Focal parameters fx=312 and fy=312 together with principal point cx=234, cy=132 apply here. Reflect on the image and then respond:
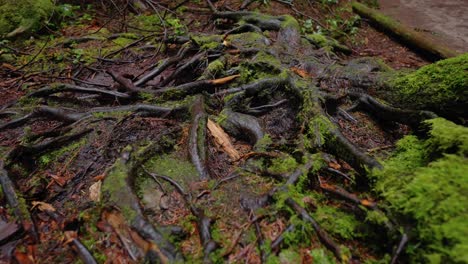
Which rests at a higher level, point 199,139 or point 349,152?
point 349,152

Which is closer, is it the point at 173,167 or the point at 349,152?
the point at 349,152

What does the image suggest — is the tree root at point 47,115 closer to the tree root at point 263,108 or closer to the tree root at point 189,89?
the tree root at point 189,89

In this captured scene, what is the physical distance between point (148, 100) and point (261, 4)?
470cm

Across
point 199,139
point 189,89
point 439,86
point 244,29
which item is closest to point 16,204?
point 199,139

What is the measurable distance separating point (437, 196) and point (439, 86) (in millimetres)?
1888

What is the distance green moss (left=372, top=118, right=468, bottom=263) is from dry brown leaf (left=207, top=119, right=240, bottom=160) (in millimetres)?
1523

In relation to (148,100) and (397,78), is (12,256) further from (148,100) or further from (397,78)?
(397,78)

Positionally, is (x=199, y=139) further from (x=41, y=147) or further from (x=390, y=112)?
(x=390, y=112)

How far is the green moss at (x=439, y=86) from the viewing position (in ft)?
10.8

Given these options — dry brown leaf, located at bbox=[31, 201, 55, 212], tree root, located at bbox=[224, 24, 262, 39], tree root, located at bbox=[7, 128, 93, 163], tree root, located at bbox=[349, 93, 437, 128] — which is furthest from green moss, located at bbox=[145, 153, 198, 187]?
tree root, located at bbox=[224, 24, 262, 39]

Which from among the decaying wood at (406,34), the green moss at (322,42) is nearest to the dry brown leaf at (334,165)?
the green moss at (322,42)

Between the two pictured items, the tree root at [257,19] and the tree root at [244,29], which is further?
the tree root at [257,19]

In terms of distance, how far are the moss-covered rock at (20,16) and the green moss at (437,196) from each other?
738cm

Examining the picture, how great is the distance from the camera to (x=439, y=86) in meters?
3.44
